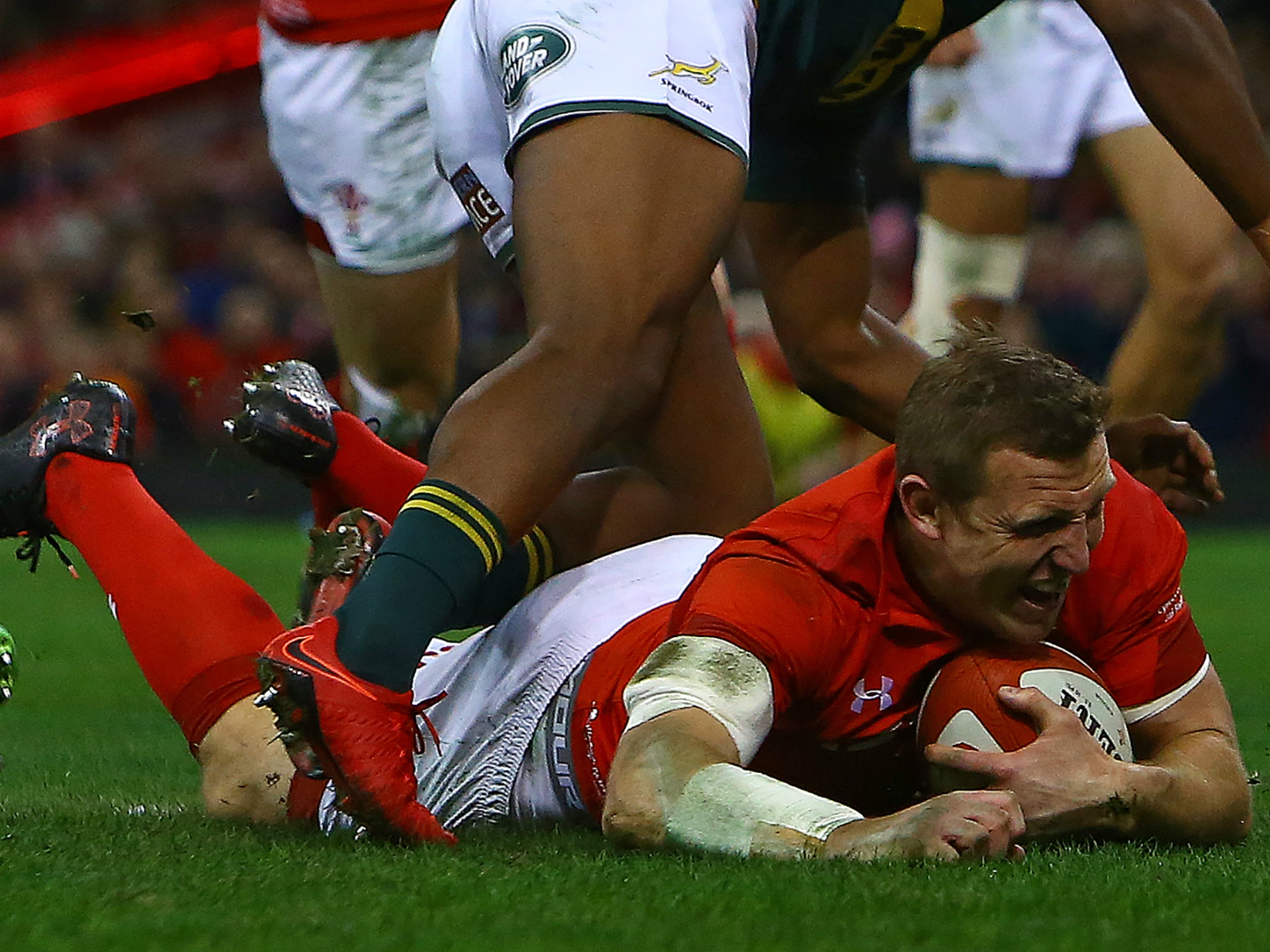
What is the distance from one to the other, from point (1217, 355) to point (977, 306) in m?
0.69

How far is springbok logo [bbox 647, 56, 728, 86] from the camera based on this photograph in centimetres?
304

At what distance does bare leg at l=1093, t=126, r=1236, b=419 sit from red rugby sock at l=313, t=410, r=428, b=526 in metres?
2.39

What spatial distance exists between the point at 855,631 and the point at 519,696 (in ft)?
1.84

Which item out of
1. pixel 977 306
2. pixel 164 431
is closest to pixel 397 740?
pixel 977 306

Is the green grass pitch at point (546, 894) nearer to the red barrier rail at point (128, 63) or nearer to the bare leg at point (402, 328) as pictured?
the bare leg at point (402, 328)

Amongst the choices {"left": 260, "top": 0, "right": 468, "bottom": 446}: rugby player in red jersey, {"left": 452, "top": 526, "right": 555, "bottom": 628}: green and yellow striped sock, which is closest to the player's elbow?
{"left": 452, "top": 526, "right": 555, "bottom": 628}: green and yellow striped sock

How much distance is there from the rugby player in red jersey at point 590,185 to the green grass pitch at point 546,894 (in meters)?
0.24

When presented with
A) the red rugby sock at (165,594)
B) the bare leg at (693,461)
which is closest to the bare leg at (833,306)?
the bare leg at (693,461)

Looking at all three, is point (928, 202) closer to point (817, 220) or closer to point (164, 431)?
point (817, 220)

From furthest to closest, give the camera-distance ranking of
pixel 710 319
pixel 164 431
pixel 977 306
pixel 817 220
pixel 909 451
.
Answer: pixel 164 431
pixel 977 306
pixel 817 220
pixel 710 319
pixel 909 451

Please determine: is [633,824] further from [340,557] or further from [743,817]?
[340,557]

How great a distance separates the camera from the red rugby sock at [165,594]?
10.5 feet

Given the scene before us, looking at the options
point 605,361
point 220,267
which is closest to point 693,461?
point 605,361

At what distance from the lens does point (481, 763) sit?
306 cm
